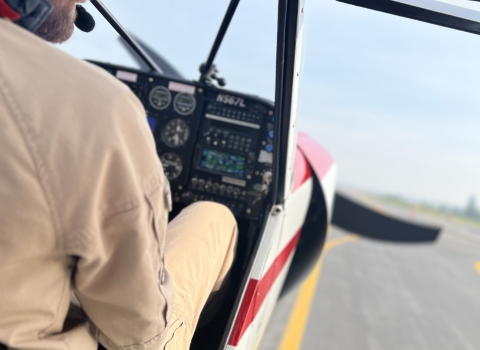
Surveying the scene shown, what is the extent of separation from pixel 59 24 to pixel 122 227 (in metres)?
0.42

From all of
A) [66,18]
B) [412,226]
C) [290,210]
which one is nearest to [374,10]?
[66,18]

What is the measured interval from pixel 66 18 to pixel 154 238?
17.8 inches

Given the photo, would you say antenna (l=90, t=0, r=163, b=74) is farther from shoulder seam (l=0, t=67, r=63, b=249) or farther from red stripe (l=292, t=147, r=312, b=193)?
shoulder seam (l=0, t=67, r=63, b=249)

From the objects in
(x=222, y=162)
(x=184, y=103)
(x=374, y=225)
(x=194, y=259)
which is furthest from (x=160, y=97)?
(x=374, y=225)

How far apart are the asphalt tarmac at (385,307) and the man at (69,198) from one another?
1.97 meters

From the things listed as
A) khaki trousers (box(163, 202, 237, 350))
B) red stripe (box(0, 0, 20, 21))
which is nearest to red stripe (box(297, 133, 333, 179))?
khaki trousers (box(163, 202, 237, 350))

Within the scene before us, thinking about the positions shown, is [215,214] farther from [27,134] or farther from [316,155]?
[316,155]

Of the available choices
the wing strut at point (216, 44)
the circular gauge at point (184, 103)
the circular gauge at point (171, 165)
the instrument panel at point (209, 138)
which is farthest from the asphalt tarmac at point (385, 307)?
the wing strut at point (216, 44)

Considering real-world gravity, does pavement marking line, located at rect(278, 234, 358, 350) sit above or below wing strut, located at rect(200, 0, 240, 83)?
below

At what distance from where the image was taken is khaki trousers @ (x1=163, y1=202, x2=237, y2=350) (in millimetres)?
1070

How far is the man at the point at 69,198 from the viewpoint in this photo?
21.6 inches

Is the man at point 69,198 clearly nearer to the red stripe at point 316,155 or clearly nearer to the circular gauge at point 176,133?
the circular gauge at point 176,133

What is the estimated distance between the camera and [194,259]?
3.98 ft

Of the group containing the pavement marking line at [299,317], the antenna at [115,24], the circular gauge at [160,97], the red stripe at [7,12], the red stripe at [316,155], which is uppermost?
the antenna at [115,24]
